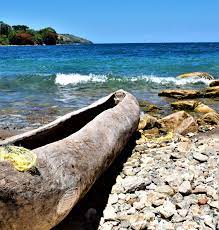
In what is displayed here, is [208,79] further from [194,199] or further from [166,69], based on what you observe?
[194,199]

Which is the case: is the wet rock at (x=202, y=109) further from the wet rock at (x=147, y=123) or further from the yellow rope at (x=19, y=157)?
the yellow rope at (x=19, y=157)

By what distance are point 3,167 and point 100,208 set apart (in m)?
1.90

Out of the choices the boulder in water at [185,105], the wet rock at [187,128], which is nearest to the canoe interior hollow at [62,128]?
the wet rock at [187,128]

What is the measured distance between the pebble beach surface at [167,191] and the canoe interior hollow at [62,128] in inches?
44.1

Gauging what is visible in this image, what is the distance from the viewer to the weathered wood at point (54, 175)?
12.7 feet

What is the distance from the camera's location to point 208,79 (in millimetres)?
22266

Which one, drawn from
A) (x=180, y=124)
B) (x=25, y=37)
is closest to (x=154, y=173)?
(x=180, y=124)

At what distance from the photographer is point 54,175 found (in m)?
4.35

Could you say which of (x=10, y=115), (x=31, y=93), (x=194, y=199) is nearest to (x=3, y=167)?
(x=194, y=199)

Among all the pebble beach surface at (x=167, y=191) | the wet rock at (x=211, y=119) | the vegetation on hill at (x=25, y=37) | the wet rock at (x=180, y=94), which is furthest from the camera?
the vegetation on hill at (x=25, y=37)

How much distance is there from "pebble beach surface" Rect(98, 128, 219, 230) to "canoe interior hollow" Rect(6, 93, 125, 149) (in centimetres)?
112

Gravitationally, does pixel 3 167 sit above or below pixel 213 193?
above

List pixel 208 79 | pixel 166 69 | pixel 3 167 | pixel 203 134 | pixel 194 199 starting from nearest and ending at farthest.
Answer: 1. pixel 3 167
2. pixel 194 199
3. pixel 203 134
4. pixel 208 79
5. pixel 166 69

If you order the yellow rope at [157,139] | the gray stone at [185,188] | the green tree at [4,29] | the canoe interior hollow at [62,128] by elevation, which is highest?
the canoe interior hollow at [62,128]
